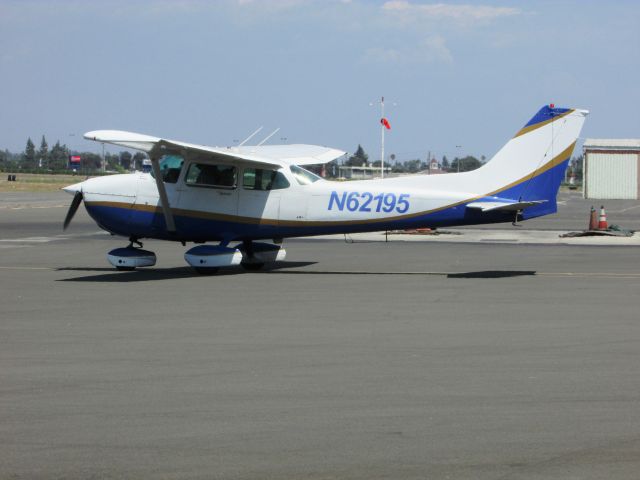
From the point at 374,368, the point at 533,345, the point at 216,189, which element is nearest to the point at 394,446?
the point at 374,368

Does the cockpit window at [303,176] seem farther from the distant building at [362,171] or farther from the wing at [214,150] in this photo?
the distant building at [362,171]

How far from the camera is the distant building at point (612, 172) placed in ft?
260

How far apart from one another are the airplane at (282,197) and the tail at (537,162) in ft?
0.06

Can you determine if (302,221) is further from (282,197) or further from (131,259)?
(131,259)

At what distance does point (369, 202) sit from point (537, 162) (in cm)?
292

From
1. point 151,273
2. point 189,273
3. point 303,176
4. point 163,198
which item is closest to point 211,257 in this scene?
point 189,273

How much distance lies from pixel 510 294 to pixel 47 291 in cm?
692

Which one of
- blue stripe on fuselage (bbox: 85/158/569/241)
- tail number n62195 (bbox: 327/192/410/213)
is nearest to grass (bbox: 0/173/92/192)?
blue stripe on fuselage (bbox: 85/158/569/241)

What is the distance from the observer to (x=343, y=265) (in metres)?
20.2

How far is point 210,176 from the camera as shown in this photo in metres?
18.7

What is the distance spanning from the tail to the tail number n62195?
1295 millimetres

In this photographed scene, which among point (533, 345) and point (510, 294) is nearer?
point (533, 345)

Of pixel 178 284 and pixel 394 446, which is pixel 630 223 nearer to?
pixel 178 284

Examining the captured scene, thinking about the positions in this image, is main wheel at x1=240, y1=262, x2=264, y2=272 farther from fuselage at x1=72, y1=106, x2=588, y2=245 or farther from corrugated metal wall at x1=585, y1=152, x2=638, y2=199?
corrugated metal wall at x1=585, y1=152, x2=638, y2=199
